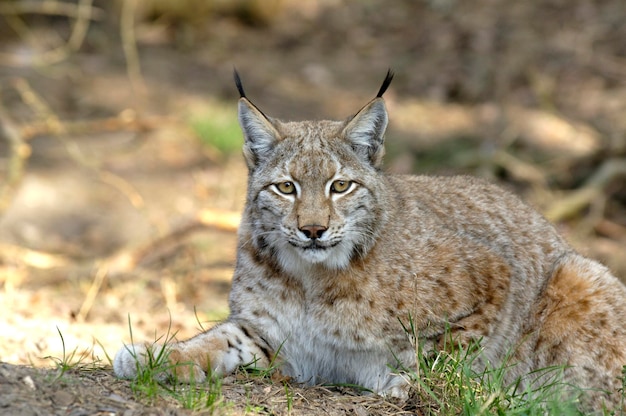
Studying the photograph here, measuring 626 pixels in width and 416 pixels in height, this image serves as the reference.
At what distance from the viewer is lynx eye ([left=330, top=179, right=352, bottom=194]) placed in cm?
480

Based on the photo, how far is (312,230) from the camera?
4590mm

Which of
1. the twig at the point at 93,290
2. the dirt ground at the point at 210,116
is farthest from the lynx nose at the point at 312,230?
the twig at the point at 93,290

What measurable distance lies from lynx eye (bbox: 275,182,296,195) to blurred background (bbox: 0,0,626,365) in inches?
78.3

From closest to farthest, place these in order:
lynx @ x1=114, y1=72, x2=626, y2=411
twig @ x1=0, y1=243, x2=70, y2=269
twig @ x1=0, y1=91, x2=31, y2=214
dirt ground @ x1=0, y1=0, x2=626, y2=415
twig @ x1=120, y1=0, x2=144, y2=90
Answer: lynx @ x1=114, y1=72, x2=626, y2=411 → dirt ground @ x1=0, y1=0, x2=626, y2=415 → twig @ x1=0, y1=243, x2=70, y2=269 → twig @ x1=0, y1=91, x2=31, y2=214 → twig @ x1=120, y1=0, x2=144, y2=90

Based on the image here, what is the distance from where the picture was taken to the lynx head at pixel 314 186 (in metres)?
4.68

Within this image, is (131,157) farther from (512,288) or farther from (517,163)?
(512,288)

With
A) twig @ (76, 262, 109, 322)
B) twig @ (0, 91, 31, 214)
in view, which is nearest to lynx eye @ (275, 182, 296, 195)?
twig @ (76, 262, 109, 322)

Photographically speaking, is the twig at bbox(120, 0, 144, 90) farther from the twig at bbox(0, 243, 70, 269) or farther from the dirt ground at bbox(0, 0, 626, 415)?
Answer: the twig at bbox(0, 243, 70, 269)

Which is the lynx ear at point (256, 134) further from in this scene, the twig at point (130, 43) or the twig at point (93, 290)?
the twig at point (130, 43)

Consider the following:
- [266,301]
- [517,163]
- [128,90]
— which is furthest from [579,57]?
[266,301]

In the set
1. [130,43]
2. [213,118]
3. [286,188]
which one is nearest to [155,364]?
[286,188]

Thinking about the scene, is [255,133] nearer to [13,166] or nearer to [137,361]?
[137,361]

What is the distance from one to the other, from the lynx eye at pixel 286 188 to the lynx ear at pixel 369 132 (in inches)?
17.9

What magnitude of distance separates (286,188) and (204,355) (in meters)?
1.02
